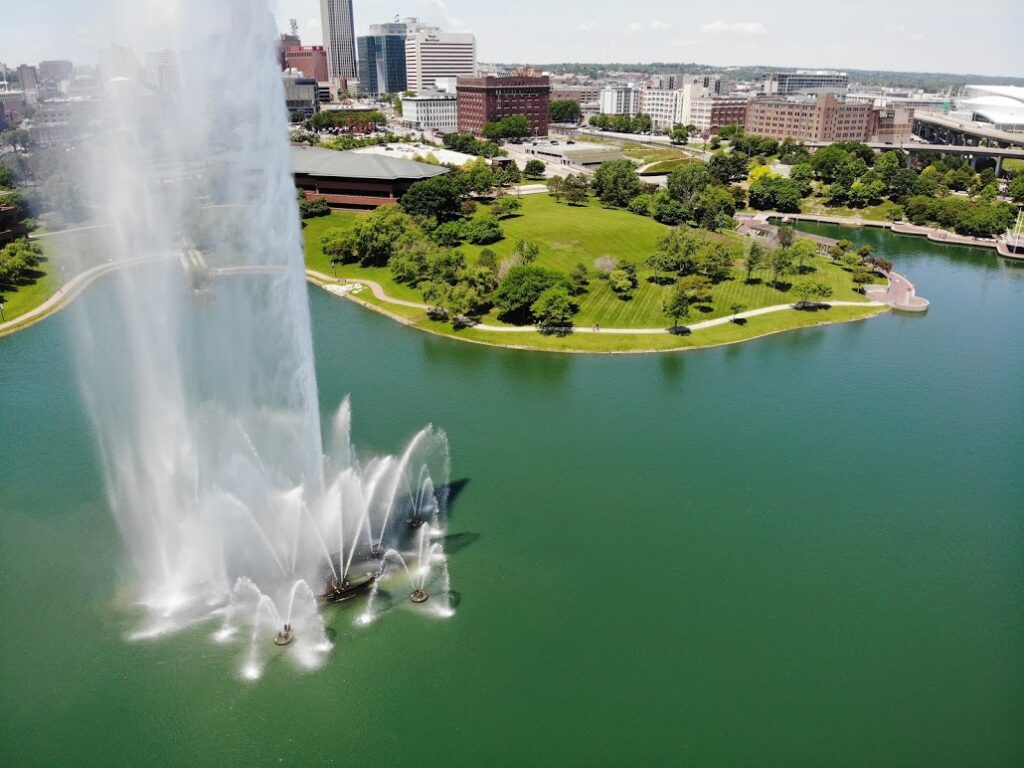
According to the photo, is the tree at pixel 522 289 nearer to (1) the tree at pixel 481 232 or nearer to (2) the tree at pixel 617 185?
(1) the tree at pixel 481 232

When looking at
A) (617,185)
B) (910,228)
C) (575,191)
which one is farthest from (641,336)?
(910,228)

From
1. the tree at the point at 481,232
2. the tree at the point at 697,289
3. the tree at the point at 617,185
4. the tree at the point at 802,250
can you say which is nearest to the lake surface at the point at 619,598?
the tree at the point at 697,289

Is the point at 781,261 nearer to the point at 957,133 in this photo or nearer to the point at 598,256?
the point at 598,256

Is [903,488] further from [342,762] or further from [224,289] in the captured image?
[224,289]

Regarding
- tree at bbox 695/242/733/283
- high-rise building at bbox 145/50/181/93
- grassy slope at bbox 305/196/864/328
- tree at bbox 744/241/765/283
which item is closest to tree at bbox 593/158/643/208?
grassy slope at bbox 305/196/864/328

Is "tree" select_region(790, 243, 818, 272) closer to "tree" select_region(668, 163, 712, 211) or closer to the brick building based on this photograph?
"tree" select_region(668, 163, 712, 211)

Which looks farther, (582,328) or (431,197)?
(431,197)

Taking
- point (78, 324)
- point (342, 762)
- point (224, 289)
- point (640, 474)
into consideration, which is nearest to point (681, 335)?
point (640, 474)
